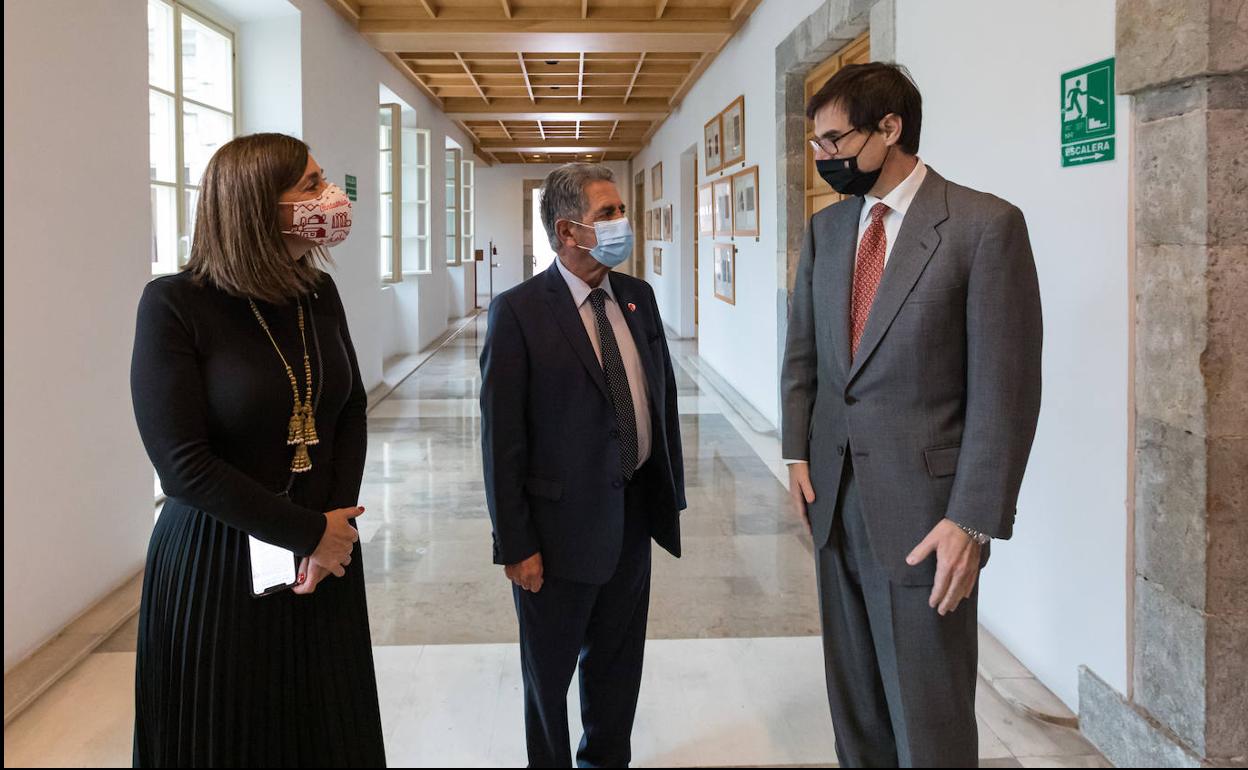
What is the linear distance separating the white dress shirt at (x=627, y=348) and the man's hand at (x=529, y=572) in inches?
13.1

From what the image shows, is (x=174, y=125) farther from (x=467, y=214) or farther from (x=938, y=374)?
(x=467, y=214)

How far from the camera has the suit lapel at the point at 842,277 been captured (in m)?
2.03

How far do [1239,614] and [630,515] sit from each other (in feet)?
4.80

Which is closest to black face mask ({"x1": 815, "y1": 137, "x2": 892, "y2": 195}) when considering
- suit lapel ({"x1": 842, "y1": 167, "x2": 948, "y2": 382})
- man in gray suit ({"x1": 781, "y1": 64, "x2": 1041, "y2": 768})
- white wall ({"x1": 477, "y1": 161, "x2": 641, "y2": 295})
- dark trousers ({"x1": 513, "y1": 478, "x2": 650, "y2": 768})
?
man in gray suit ({"x1": 781, "y1": 64, "x2": 1041, "y2": 768})

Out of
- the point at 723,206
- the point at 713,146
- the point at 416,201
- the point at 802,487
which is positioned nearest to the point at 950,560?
the point at 802,487

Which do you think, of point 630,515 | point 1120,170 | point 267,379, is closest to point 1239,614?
point 1120,170

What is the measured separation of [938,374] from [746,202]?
6.69m

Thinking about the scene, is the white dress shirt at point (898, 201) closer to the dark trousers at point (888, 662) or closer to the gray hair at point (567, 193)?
the dark trousers at point (888, 662)

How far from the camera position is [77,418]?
362 cm

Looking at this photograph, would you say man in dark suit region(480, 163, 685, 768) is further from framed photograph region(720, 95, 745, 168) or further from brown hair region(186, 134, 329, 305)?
framed photograph region(720, 95, 745, 168)

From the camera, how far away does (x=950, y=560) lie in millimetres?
1854

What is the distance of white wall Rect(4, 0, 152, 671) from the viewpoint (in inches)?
126

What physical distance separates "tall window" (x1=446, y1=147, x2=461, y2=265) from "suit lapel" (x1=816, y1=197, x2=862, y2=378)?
15.3 m

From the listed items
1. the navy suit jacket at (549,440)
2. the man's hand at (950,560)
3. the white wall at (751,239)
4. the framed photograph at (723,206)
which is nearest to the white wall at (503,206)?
the white wall at (751,239)
